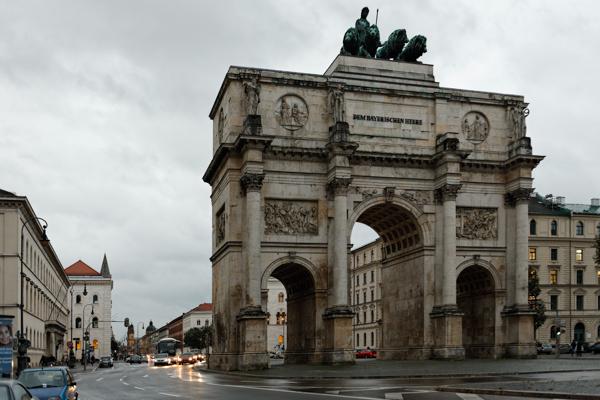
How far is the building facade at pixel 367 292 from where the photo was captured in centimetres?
10112

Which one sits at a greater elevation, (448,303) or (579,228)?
(579,228)

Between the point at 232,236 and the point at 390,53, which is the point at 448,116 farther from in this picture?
the point at 232,236

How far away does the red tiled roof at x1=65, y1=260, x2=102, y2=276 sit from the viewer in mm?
142125

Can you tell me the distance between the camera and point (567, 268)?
289 ft

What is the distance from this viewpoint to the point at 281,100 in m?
49.0

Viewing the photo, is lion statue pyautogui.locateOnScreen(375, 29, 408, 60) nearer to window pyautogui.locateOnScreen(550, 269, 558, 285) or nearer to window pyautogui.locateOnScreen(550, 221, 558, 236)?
window pyautogui.locateOnScreen(550, 221, 558, 236)

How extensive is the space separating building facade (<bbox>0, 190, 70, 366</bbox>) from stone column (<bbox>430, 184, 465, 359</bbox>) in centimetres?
2359

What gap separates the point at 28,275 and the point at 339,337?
2985 cm

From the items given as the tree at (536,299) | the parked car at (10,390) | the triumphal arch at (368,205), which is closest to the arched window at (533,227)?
the tree at (536,299)

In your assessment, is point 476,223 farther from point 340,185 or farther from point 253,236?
point 253,236

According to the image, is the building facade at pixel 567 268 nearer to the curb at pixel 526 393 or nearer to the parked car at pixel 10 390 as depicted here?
the curb at pixel 526 393

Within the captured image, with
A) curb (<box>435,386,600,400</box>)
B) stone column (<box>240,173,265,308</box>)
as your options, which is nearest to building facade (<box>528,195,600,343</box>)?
stone column (<box>240,173,265,308</box>)

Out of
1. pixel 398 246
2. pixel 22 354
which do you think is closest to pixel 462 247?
pixel 398 246

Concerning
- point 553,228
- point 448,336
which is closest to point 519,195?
point 448,336
